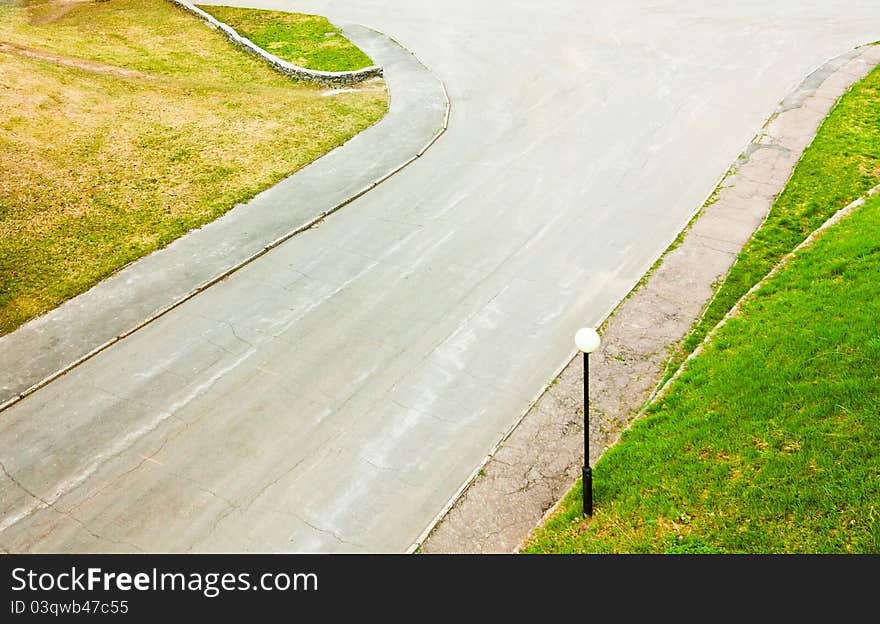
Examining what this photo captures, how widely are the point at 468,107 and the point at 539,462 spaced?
632 inches

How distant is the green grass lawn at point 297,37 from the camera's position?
29484 millimetres

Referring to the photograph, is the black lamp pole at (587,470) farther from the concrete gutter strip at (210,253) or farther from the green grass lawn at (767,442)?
the concrete gutter strip at (210,253)

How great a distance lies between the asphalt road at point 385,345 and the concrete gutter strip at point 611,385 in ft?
1.30

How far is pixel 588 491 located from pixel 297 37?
28.0m

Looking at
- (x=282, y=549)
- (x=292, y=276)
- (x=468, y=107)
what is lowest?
(x=282, y=549)

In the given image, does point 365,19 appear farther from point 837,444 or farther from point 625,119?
point 837,444

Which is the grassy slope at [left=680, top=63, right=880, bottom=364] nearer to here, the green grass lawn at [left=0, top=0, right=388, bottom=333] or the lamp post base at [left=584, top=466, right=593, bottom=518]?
the lamp post base at [left=584, top=466, right=593, bottom=518]

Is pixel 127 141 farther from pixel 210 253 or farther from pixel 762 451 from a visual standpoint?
pixel 762 451

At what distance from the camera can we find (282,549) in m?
10.9

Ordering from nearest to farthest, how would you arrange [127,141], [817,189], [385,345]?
[385,345]
[817,189]
[127,141]

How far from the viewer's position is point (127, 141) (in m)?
23.2

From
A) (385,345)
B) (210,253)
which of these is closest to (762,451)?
(385,345)


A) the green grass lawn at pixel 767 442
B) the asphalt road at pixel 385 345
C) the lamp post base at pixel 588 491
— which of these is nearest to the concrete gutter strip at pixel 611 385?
the asphalt road at pixel 385 345
